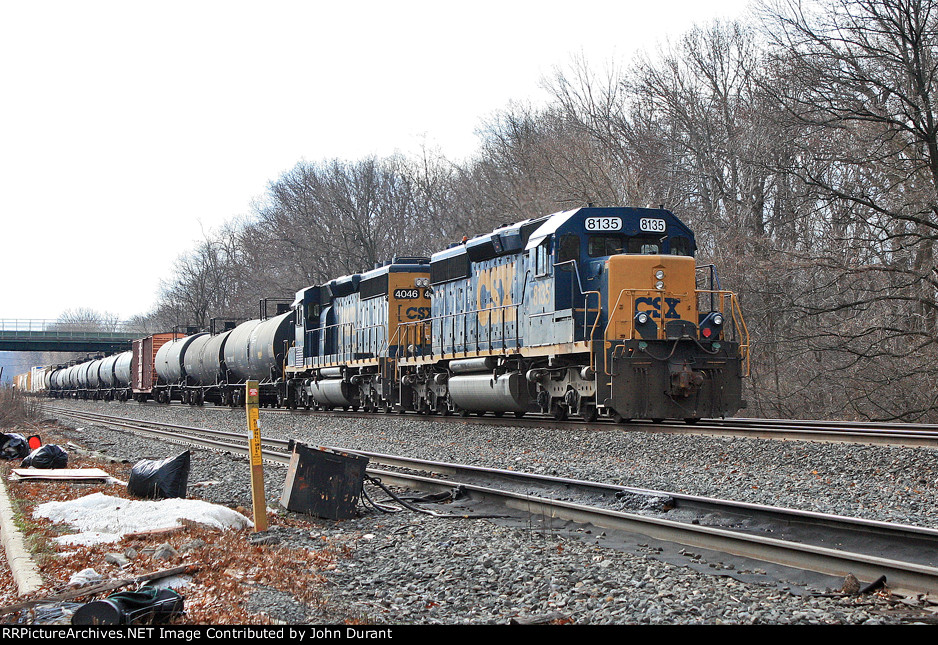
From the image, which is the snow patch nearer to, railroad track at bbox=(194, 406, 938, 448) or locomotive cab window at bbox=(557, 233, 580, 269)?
railroad track at bbox=(194, 406, 938, 448)

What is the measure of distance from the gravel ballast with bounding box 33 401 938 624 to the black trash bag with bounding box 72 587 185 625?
57 centimetres

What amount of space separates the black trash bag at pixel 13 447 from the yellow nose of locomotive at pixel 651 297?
9.10 metres

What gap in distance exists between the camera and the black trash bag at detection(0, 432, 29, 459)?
42.5 ft

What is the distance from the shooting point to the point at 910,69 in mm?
15641

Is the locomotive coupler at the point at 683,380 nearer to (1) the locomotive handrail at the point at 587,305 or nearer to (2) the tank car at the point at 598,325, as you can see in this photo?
(2) the tank car at the point at 598,325

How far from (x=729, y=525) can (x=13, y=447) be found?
1098cm

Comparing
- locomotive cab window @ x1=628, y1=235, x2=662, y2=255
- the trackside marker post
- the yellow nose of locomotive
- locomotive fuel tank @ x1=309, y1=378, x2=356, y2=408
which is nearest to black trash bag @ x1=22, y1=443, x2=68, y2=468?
the trackside marker post

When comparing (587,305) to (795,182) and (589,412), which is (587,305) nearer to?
(589,412)

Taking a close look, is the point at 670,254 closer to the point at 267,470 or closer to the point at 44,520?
the point at 267,470

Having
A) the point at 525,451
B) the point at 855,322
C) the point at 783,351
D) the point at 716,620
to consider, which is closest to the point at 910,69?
the point at 855,322

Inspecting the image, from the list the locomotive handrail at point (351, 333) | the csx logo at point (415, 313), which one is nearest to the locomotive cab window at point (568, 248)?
the csx logo at point (415, 313)

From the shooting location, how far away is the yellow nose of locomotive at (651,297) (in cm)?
1318

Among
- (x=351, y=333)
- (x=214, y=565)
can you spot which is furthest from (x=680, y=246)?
(x=351, y=333)

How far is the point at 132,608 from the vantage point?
160 inches
